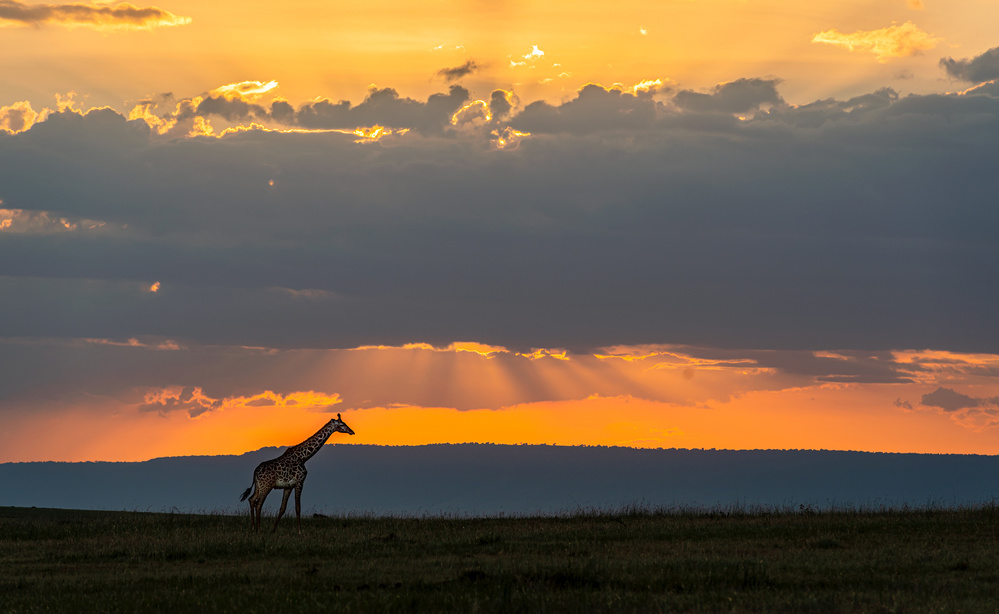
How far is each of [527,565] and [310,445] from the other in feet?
55.9

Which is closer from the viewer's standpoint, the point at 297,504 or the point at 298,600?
the point at 298,600

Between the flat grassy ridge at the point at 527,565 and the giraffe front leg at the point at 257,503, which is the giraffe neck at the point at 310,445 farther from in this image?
the flat grassy ridge at the point at 527,565

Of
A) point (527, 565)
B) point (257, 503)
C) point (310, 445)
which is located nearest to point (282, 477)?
point (257, 503)

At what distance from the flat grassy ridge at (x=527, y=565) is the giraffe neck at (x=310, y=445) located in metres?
2.64

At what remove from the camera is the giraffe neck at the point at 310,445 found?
39.5m

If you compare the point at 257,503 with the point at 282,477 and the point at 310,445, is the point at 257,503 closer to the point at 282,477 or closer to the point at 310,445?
the point at 282,477

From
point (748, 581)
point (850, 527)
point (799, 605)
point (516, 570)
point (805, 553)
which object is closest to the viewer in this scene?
point (799, 605)

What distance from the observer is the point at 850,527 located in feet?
109

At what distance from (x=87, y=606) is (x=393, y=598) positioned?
6.24 meters

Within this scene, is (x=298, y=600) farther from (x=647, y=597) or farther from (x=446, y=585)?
(x=647, y=597)

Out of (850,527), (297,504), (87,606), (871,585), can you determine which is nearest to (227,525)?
(297,504)

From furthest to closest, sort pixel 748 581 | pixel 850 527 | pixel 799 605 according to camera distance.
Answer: pixel 850 527, pixel 748 581, pixel 799 605

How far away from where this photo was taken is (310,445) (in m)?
40.0

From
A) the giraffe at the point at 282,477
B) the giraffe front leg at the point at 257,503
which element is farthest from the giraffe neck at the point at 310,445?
the giraffe front leg at the point at 257,503
